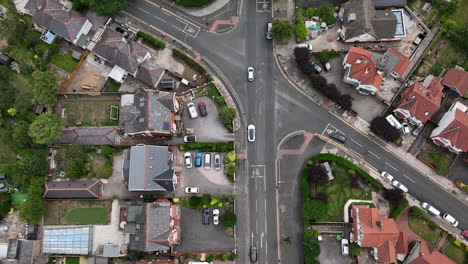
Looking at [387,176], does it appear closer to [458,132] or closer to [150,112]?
[458,132]

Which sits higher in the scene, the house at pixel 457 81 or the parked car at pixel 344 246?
the house at pixel 457 81

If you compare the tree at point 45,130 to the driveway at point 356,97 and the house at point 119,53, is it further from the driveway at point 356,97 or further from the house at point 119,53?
the driveway at point 356,97

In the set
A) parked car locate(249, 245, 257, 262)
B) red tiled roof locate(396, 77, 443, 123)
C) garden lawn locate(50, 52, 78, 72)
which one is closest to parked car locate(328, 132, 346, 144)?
red tiled roof locate(396, 77, 443, 123)

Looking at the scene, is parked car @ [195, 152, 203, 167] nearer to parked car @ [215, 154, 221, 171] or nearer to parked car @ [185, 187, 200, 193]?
parked car @ [215, 154, 221, 171]

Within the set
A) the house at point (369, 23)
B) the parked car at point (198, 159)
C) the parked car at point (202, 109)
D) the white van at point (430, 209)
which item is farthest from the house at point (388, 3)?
the parked car at point (198, 159)

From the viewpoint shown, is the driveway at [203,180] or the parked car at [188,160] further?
the parked car at [188,160]

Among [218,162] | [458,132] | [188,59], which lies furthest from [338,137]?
[188,59]
